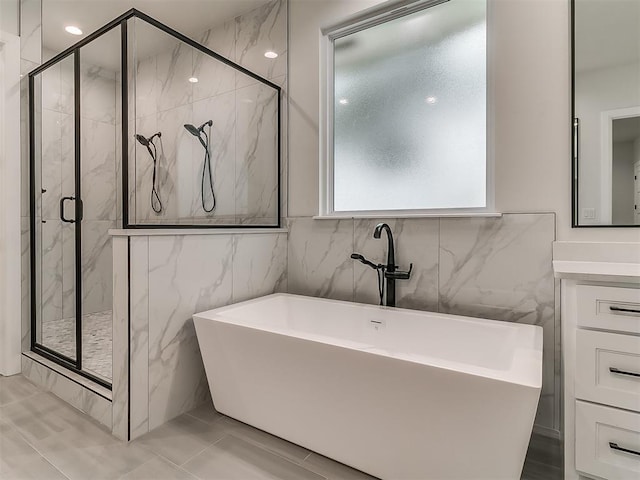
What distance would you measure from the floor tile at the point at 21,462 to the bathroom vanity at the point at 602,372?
199 centimetres

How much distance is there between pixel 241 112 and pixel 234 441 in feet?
6.65

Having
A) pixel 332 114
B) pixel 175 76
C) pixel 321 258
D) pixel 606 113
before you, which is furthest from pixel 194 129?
pixel 606 113

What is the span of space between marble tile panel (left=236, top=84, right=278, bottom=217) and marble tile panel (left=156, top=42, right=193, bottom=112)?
34 centimetres

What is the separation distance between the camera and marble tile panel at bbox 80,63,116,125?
204cm

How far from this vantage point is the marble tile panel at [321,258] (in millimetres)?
2357

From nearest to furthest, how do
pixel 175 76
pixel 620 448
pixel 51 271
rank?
pixel 620 448, pixel 175 76, pixel 51 271

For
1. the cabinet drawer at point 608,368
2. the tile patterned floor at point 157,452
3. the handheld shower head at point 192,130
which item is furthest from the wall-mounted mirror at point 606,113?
the handheld shower head at point 192,130

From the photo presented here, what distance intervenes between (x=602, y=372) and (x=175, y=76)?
260cm

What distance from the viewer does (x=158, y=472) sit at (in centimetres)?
144

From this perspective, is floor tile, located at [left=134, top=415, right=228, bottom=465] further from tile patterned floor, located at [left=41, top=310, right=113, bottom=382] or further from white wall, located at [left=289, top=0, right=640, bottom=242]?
white wall, located at [left=289, top=0, right=640, bottom=242]

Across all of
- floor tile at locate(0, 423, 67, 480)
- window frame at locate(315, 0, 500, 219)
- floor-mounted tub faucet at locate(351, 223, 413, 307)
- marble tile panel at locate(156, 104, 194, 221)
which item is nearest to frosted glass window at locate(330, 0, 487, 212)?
window frame at locate(315, 0, 500, 219)

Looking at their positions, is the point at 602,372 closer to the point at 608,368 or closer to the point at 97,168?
the point at 608,368

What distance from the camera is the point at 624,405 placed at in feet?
3.79

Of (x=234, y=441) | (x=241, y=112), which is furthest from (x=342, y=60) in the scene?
Result: (x=234, y=441)
